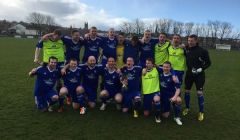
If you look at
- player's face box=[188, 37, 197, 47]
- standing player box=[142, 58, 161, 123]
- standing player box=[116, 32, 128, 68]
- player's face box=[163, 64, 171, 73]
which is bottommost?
→ standing player box=[142, 58, 161, 123]

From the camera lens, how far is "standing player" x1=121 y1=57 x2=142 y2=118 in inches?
306

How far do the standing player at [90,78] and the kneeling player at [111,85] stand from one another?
227 millimetres

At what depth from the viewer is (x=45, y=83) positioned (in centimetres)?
781

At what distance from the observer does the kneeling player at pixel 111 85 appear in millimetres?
A: 7926

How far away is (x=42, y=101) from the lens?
304 inches

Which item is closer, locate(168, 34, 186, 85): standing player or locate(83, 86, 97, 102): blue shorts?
locate(168, 34, 186, 85): standing player

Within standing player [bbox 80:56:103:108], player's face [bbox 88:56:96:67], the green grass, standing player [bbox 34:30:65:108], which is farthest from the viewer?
standing player [bbox 34:30:65:108]

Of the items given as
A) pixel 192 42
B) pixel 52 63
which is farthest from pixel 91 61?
pixel 192 42

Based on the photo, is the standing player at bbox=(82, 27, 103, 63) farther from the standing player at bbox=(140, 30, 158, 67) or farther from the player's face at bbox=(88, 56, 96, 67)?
the standing player at bbox=(140, 30, 158, 67)

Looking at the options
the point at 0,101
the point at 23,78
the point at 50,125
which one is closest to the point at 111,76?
the point at 50,125

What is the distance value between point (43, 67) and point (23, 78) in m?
5.02

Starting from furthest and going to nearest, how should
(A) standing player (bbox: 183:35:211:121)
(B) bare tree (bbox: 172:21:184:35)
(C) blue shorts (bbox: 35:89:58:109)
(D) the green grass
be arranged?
(B) bare tree (bbox: 172:21:184:35)
(C) blue shorts (bbox: 35:89:58:109)
(A) standing player (bbox: 183:35:211:121)
(D) the green grass

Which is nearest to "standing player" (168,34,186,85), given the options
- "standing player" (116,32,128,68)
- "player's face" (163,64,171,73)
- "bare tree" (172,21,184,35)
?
"player's face" (163,64,171,73)

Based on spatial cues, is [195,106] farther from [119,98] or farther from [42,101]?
[42,101]
